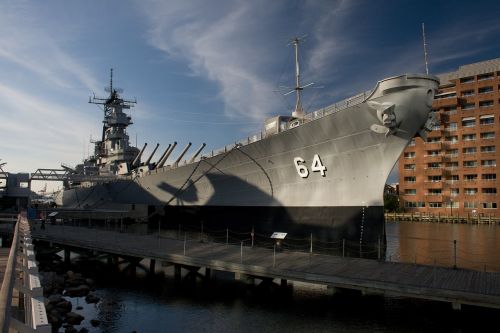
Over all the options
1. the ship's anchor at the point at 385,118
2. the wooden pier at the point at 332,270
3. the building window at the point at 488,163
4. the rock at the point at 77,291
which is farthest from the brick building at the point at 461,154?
the rock at the point at 77,291

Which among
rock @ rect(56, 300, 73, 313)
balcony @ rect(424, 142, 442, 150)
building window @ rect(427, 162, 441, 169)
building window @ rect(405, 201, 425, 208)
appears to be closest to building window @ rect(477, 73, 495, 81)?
balcony @ rect(424, 142, 442, 150)

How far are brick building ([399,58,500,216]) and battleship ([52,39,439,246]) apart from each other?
144 feet

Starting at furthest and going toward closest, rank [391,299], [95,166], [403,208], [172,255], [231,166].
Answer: [403,208], [95,166], [231,166], [172,255], [391,299]

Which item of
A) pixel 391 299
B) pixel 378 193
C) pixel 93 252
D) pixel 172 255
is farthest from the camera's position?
pixel 93 252

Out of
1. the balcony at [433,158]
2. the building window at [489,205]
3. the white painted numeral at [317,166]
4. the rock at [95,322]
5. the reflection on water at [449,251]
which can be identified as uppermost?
the balcony at [433,158]

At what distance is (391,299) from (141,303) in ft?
28.0

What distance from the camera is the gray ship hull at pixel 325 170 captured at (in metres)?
17.1

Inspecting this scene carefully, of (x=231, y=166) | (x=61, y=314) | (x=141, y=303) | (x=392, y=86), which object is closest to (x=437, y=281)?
(x=392, y=86)

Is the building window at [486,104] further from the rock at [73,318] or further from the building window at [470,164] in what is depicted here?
the rock at [73,318]

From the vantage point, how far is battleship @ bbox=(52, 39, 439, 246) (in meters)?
17.2

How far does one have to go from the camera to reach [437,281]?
37.5ft

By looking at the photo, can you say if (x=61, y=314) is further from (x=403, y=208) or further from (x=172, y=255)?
(x=403, y=208)

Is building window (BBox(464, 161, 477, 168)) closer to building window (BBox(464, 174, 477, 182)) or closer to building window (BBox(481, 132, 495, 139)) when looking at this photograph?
building window (BBox(464, 174, 477, 182))

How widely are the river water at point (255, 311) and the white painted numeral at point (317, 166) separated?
20.5 feet
